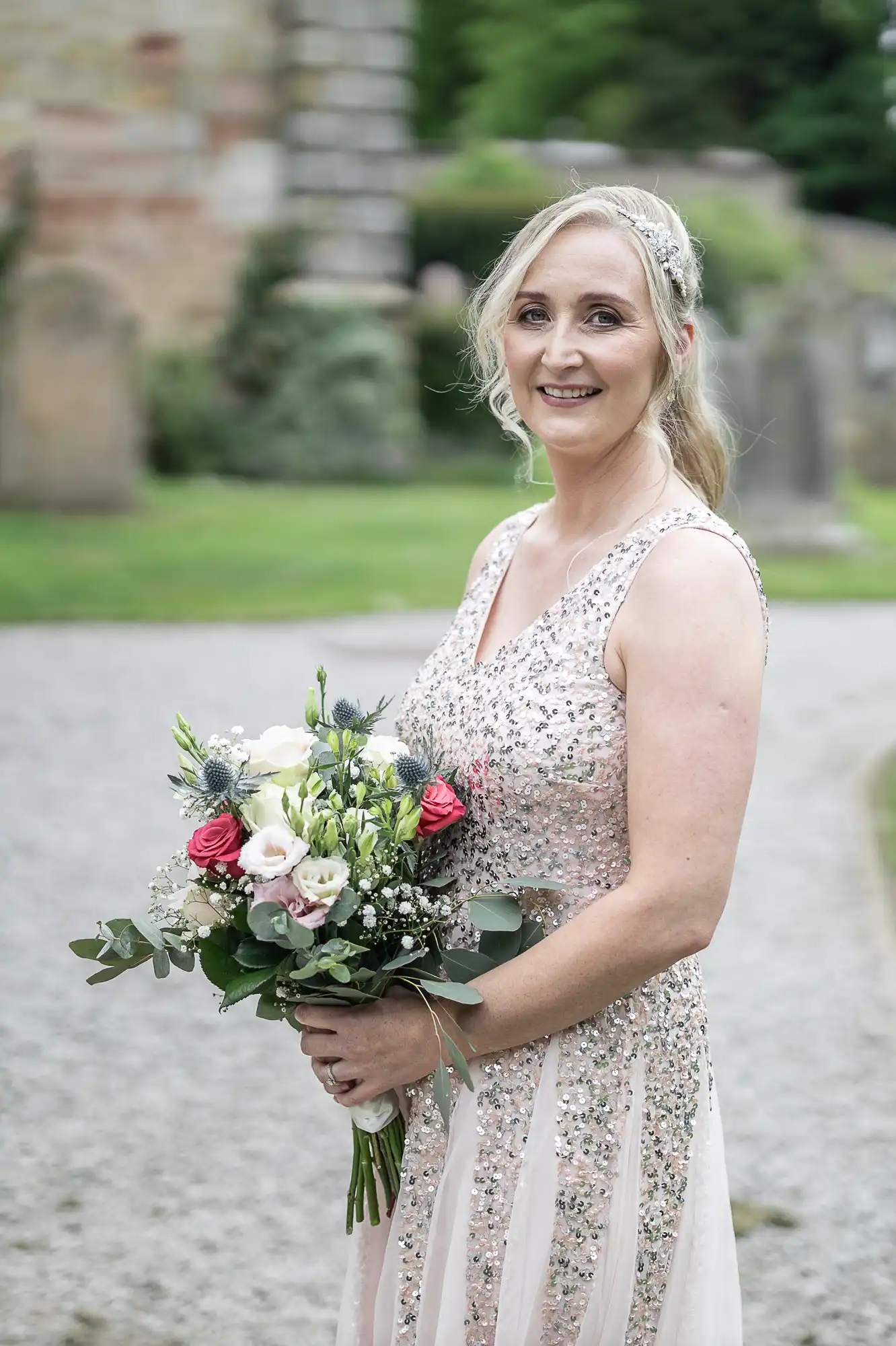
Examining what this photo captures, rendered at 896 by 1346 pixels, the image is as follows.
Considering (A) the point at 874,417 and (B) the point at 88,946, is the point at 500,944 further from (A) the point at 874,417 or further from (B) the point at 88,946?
(A) the point at 874,417

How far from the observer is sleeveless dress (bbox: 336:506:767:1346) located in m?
2.27

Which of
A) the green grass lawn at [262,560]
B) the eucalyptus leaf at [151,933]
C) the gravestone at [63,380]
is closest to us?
the eucalyptus leaf at [151,933]

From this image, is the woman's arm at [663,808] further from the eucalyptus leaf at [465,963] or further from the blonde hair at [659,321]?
the blonde hair at [659,321]

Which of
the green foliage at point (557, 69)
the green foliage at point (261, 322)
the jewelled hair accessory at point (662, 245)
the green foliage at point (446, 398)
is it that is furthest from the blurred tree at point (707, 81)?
the jewelled hair accessory at point (662, 245)

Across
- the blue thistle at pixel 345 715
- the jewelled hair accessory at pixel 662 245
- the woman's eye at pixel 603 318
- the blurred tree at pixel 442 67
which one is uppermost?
the blurred tree at pixel 442 67

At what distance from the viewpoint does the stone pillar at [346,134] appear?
1880 cm

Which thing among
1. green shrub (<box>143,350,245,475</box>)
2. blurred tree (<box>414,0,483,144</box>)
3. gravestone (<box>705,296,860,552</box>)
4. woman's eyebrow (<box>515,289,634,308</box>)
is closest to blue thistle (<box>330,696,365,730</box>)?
woman's eyebrow (<box>515,289,634,308</box>)

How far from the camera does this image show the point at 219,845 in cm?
219

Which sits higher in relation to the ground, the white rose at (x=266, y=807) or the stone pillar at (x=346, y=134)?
the stone pillar at (x=346, y=134)

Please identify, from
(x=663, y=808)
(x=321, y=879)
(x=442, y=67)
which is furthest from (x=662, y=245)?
(x=442, y=67)

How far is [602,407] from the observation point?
2326mm

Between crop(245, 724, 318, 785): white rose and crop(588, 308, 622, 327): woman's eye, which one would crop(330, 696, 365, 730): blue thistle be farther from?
Result: crop(588, 308, 622, 327): woman's eye

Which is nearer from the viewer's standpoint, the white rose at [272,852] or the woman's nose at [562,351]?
the white rose at [272,852]

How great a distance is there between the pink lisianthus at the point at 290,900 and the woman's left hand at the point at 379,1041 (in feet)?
0.58
